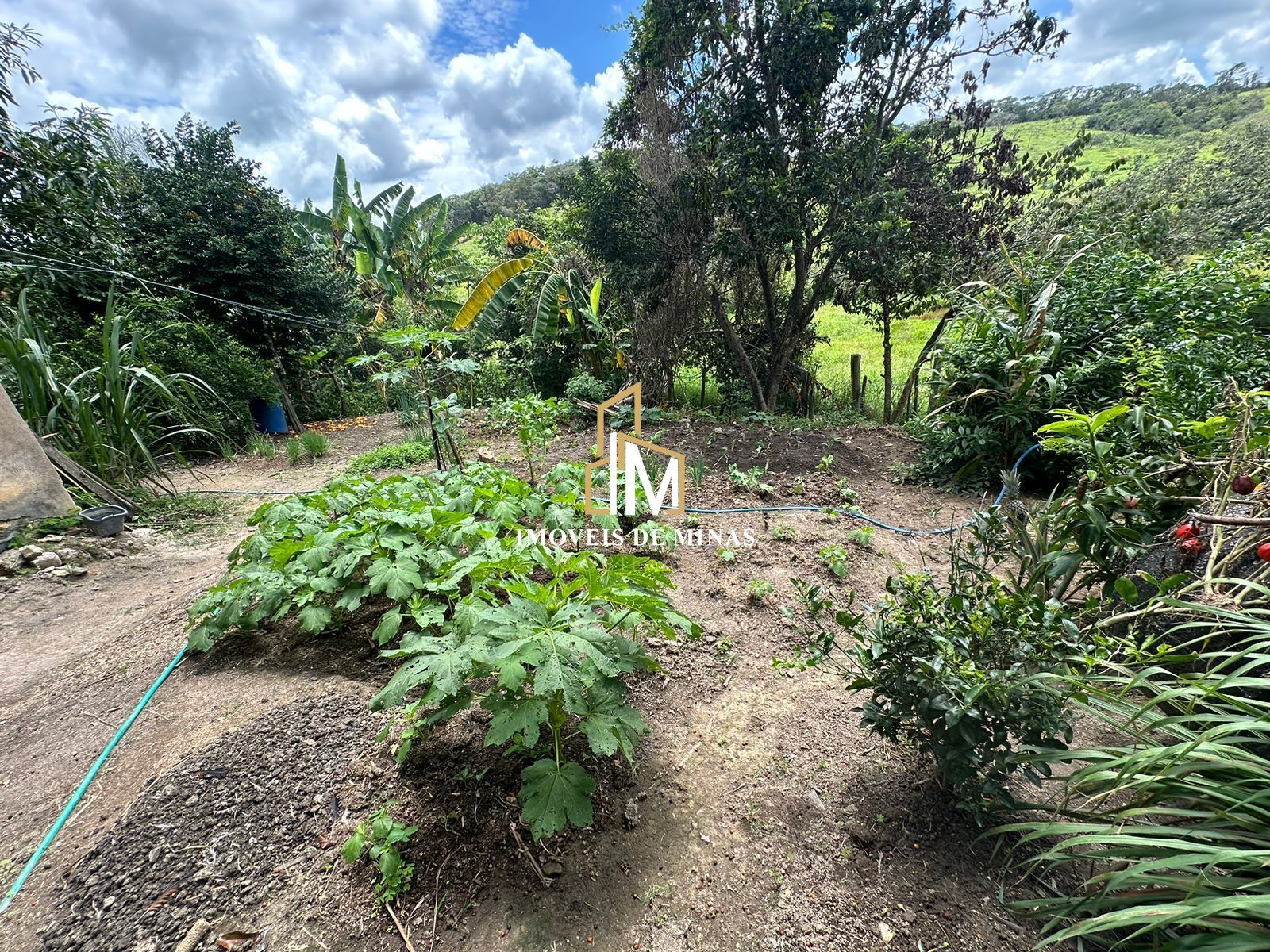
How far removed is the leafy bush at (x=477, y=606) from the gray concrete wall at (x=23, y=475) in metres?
2.56

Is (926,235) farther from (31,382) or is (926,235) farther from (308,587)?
(31,382)

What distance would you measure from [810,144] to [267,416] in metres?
9.88

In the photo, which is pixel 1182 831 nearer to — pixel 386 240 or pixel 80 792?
pixel 80 792

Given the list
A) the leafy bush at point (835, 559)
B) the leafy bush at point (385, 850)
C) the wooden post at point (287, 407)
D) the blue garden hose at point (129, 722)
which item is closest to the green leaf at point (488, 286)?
the wooden post at point (287, 407)

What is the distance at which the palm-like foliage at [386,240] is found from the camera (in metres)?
12.0

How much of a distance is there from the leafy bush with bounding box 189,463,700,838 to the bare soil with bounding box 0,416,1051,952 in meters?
0.21

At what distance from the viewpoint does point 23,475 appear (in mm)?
3682

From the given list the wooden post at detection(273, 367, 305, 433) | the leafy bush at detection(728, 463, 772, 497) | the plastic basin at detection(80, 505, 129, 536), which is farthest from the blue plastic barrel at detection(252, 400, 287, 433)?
the leafy bush at detection(728, 463, 772, 497)

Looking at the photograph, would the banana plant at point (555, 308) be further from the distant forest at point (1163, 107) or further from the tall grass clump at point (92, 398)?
the distant forest at point (1163, 107)

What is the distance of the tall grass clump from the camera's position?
4.09 meters

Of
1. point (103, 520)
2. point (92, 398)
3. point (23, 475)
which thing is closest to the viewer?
point (23, 475)

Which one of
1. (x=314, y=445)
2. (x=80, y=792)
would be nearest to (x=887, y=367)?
(x=80, y=792)

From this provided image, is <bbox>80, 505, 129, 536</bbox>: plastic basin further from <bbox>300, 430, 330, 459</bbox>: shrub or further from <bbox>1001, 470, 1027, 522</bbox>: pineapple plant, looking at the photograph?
<bbox>1001, 470, 1027, 522</bbox>: pineapple plant

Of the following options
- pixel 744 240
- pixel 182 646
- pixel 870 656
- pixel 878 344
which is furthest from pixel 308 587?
pixel 878 344
